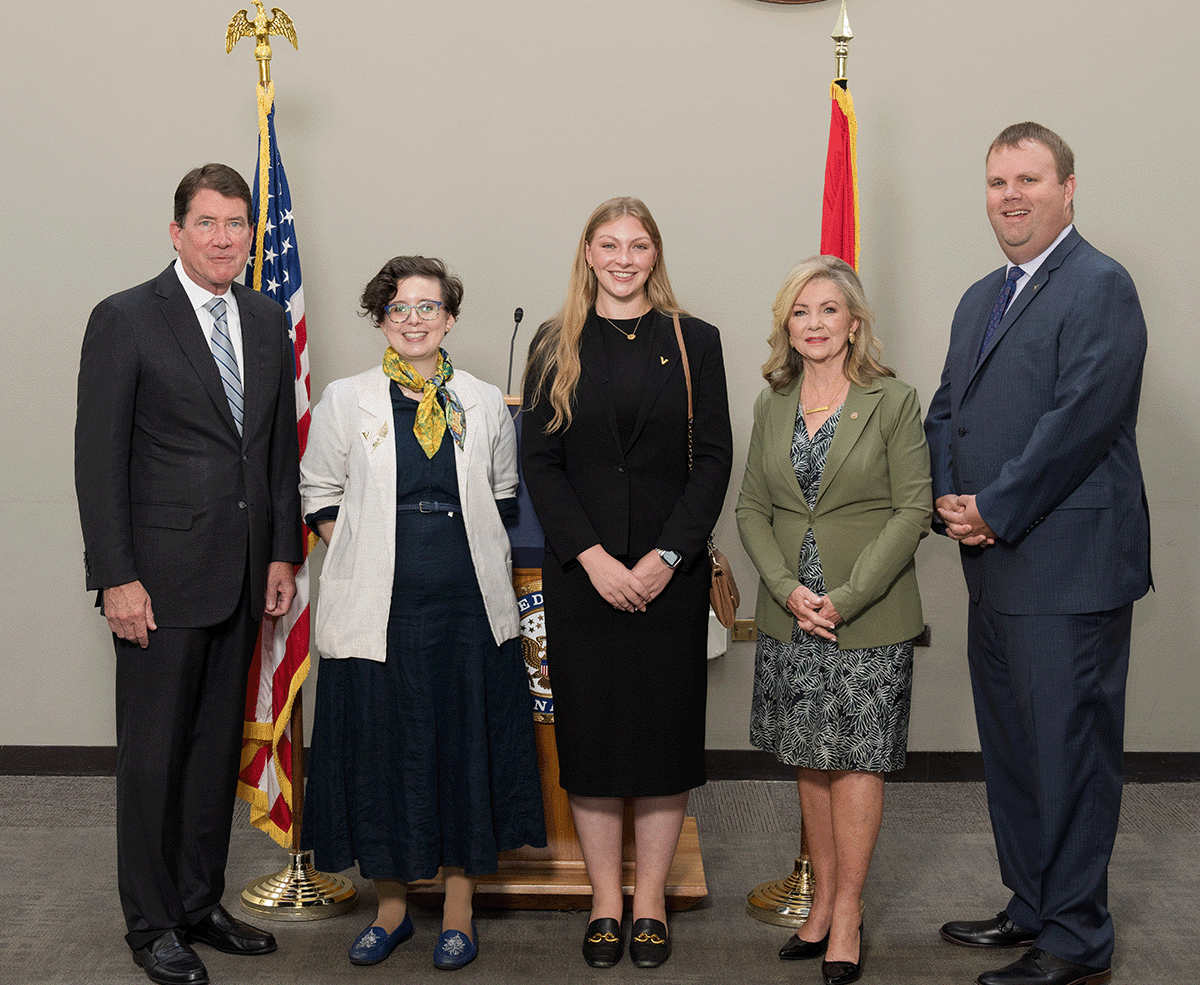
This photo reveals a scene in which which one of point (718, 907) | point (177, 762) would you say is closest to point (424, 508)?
point (177, 762)

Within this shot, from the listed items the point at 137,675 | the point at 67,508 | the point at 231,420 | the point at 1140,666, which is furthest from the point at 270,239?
the point at 1140,666

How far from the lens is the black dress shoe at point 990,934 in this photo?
9.32ft

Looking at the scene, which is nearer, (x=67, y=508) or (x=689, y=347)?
(x=689, y=347)

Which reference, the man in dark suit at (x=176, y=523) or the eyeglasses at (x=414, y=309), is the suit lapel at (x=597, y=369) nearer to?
the eyeglasses at (x=414, y=309)

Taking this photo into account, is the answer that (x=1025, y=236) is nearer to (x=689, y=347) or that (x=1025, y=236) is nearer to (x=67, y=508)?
(x=689, y=347)

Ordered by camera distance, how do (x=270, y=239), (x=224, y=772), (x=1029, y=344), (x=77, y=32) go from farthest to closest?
1. (x=77, y=32)
2. (x=270, y=239)
3. (x=224, y=772)
4. (x=1029, y=344)

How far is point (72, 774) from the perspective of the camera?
13.8ft

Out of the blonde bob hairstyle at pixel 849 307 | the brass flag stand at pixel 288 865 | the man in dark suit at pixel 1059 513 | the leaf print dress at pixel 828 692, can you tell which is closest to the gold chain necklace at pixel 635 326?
the blonde bob hairstyle at pixel 849 307

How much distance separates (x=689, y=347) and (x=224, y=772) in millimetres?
A: 1535

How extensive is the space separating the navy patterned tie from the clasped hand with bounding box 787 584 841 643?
27.4 inches

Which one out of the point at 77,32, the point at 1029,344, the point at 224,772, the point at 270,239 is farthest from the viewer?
the point at 77,32

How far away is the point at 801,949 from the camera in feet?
9.05

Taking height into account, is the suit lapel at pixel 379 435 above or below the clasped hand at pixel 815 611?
above

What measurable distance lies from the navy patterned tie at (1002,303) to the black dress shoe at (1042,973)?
139cm
